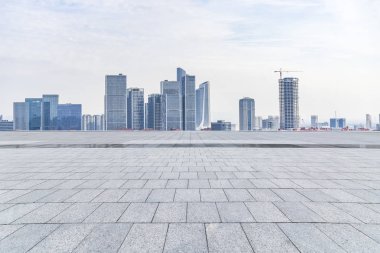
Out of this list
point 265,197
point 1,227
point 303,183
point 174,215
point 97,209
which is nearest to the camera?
point 1,227

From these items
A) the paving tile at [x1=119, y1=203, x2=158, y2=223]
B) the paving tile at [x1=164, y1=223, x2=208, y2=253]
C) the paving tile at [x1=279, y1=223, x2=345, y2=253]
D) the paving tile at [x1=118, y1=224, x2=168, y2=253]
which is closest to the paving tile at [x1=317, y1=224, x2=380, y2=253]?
the paving tile at [x1=279, y1=223, x2=345, y2=253]

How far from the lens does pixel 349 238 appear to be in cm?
467

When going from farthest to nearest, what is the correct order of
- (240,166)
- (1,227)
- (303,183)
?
(240,166) → (303,183) → (1,227)

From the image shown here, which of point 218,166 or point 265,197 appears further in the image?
point 218,166

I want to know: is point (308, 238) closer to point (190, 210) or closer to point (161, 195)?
point (190, 210)

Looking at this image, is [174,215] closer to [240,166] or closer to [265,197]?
[265,197]

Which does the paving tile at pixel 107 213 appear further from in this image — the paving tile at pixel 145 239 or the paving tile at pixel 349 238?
the paving tile at pixel 349 238

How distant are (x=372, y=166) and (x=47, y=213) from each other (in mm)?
12755

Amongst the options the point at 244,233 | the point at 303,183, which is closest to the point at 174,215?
the point at 244,233

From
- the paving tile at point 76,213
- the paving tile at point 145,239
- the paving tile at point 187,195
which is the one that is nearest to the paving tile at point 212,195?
the paving tile at point 187,195

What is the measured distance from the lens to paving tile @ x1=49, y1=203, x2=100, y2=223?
5.53 m

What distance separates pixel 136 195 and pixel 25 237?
9.76ft

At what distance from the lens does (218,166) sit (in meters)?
12.0

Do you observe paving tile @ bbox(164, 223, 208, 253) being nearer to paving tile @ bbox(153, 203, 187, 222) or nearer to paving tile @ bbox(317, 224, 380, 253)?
paving tile @ bbox(153, 203, 187, 222)
